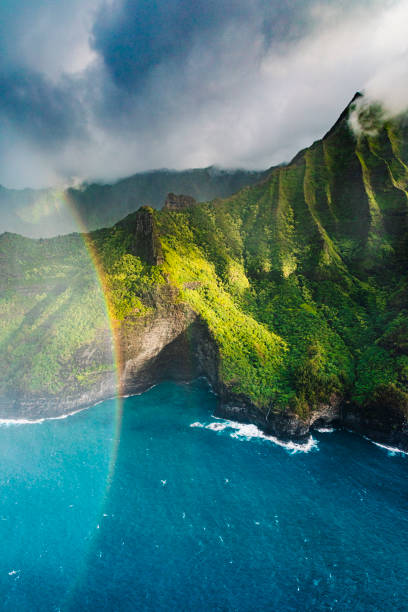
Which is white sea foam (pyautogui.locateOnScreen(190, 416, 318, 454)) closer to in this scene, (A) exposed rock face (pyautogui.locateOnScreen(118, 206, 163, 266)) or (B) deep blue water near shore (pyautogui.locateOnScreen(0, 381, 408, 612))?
(B) deep blue water near shore (pyautogui.locateOnScreen(0, 381, 408, 612))

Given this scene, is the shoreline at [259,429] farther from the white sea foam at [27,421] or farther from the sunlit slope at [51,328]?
the sunlit slope at [51,328]

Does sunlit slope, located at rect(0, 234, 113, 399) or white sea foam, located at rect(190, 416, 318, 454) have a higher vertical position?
sunlit slope, located at rect(0, 234, 113, 399)

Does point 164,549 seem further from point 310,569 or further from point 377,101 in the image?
point 377,101

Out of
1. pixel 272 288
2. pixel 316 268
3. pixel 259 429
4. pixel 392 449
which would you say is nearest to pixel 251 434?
pixel 259 429

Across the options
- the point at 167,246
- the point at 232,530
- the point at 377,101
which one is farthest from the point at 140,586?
the point at 377,101

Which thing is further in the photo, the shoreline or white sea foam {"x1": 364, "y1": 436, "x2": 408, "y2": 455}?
the shoreline

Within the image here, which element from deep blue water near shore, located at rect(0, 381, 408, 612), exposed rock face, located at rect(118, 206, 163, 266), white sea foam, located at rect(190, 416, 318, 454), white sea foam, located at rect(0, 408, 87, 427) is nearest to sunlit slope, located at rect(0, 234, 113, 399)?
white sea foam, located at rect(0, 408, 87, 427)

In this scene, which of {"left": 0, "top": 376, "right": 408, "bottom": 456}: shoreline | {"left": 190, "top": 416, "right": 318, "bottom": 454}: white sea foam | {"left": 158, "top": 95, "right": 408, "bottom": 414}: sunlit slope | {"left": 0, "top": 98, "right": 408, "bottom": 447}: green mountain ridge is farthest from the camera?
{"left": 158, "top": 95, "right": 408, "bottom": 414}: sunlit slope
